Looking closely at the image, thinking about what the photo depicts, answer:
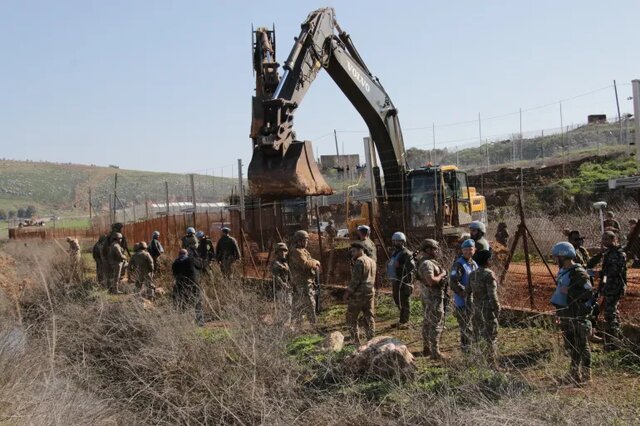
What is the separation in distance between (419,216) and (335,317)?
14.5 ft

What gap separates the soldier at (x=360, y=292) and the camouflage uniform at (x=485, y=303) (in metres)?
2.13

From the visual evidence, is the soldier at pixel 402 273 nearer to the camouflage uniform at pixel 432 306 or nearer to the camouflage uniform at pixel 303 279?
the camouflage uniform at pixel 303 279

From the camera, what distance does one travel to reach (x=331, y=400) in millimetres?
6598

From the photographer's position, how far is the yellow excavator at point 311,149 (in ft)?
38.2

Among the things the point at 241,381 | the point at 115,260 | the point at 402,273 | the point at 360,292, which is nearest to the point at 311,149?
the point at 402,273

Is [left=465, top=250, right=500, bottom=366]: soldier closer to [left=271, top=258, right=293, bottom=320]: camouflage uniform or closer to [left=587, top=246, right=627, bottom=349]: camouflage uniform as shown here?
[left=587, top=246, right=627, bottom=349]: camouflage uniform

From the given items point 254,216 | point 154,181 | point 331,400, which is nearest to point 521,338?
point 331,400

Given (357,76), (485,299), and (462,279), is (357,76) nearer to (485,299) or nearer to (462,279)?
(462,279)

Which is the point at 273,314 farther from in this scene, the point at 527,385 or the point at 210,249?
the point at 210,249

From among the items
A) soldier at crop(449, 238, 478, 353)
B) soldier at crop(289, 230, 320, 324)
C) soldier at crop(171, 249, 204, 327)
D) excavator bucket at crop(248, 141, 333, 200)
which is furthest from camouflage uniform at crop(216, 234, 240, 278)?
soldier at crop(449, 238, 478, 353)

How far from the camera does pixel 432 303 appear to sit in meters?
9.09

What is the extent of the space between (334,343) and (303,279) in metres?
1.91

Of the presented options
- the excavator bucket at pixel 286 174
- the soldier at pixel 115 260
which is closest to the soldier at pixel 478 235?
the excavator bucket at pixel 286 174

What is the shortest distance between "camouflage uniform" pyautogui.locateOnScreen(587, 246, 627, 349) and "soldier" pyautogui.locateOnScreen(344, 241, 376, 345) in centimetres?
321
